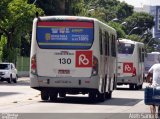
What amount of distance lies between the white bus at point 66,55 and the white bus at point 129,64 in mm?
17995

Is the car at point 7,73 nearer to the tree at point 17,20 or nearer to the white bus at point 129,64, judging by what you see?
the tree at point 17,20

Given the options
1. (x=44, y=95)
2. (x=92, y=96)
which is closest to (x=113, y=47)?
(x=92, y=96)

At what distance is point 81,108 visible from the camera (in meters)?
25.8

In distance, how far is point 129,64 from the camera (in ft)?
157

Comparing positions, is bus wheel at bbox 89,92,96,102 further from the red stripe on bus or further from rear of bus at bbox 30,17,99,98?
the red stripe on bus

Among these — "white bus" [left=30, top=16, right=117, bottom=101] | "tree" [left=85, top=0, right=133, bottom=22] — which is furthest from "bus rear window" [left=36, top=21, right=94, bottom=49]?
"tree" [left=85, top=0, right=133, bottom=22]

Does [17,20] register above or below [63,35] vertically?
below

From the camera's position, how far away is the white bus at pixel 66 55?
28453 millimetres

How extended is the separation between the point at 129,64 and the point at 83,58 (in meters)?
19.6

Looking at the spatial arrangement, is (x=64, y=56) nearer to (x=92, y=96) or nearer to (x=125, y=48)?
(x=92, y=96)

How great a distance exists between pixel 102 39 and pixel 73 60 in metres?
2.06

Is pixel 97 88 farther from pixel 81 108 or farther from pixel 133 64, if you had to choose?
pixel 133 64

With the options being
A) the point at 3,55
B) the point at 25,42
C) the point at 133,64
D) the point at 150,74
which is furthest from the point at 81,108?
the point at 25,42

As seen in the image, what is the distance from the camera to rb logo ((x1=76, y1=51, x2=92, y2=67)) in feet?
93.4
